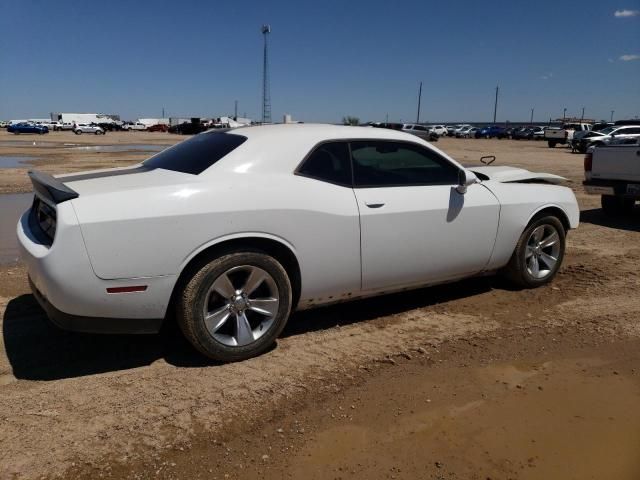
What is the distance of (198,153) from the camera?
3961mm

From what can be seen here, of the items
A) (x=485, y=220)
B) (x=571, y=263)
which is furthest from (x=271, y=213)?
(x=571, y=263)

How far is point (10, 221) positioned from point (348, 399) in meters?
7.20

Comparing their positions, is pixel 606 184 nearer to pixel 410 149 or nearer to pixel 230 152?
pixel 410 149

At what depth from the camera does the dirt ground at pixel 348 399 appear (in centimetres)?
266

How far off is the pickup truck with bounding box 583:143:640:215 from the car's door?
5.21 metres

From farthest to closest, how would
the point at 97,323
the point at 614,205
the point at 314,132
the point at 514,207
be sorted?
the point at 614,205, the point at 514,207, the point at 314,132, the point at 97,323

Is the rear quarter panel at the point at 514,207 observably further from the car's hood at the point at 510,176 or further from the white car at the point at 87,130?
the white car at the point at 87,130

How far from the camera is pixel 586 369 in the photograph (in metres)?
3.69

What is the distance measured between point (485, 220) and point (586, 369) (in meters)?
1.45

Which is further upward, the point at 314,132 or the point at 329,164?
the point at 314,132

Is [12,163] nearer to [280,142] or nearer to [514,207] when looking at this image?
[280,142]

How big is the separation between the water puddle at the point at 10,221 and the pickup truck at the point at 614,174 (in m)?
8.74

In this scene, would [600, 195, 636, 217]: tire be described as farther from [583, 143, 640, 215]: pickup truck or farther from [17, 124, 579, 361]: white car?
[17, 124, 579, 361]: white car

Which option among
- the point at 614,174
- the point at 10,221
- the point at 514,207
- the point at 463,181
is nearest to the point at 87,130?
the point at 10,221
